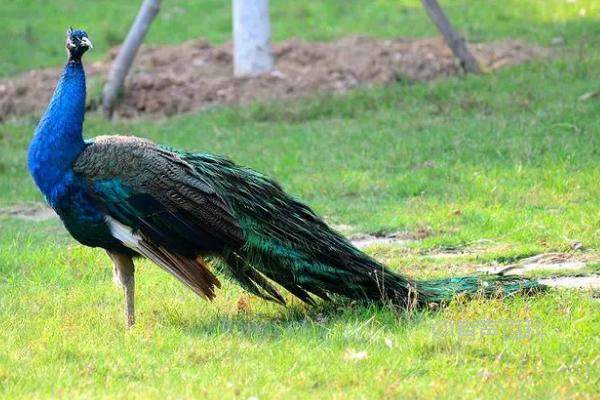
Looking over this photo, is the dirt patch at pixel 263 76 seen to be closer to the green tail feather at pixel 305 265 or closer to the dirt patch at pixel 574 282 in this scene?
the dirt patch at pixel 574 282

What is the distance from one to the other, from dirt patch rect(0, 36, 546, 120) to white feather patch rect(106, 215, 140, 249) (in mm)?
7559

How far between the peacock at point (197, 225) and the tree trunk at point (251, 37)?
8.11 m

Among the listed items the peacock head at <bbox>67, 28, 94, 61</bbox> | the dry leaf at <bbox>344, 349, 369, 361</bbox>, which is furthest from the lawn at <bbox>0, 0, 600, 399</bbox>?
the peacock head at <bbox>67, 28, 94, 61</bbox>

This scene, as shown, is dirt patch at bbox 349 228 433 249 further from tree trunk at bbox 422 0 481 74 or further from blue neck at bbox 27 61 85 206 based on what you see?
tree trunk at bbox 422 0 481 74

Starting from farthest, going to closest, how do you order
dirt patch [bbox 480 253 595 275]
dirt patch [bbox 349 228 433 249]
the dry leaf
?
dirt patch [bbox 349 228 433 249] → dirt patch [bbox 480 253 595 275] → the dry leaf

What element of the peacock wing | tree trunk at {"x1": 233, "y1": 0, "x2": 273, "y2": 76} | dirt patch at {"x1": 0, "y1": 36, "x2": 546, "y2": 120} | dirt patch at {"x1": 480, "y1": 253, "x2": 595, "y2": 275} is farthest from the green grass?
the peacock wing

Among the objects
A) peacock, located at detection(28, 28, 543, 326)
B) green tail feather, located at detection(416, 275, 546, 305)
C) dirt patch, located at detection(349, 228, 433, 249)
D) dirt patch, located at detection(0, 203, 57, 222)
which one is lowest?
dirt patch, located at detection(0, 203, 57, 222)

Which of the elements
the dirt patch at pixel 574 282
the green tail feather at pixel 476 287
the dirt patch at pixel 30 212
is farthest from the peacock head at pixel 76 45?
the dirt patch at pixel 30 212

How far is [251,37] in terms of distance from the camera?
15.1 metres

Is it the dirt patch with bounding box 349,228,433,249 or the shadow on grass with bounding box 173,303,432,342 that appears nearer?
the shadow on grass with bounding box 173,303,432,342

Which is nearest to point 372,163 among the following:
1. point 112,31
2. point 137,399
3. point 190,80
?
point 190,80

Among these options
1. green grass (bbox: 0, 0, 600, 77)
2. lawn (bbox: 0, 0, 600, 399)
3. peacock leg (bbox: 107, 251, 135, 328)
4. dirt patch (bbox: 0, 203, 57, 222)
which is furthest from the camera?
green grass (bbox: 0, 0, 600, 77)

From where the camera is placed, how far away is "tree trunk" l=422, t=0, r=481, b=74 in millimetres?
14312

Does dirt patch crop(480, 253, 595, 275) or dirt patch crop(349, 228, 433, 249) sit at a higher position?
dirt patch crop(480, 253, 595, 275)
